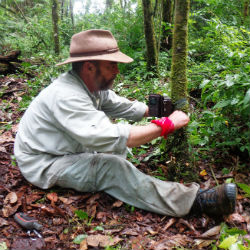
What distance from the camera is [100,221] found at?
9.38 ft

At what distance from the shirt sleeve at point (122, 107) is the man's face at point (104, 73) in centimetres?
51

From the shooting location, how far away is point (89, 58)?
2.89m

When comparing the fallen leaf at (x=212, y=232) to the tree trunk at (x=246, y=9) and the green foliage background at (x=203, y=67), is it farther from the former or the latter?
the tree trunk at (x=246, y=9)

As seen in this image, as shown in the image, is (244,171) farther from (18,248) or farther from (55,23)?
(55,23)

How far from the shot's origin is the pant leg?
2883mm

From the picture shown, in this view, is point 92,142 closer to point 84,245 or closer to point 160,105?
point 84,245

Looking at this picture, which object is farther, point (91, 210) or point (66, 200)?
point (66, 200)

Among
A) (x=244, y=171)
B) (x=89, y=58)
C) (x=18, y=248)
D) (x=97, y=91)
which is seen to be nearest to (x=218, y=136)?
(x=244, y=171)

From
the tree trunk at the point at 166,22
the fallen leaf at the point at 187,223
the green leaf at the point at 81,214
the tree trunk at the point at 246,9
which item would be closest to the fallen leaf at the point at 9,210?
the green leaf at the point at 81,214

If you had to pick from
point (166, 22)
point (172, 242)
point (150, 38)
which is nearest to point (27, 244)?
point (172, 242)

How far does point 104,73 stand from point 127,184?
1.36m

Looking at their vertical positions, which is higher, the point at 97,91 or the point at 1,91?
the point at 97,91

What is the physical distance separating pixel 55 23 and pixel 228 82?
8.34 meters

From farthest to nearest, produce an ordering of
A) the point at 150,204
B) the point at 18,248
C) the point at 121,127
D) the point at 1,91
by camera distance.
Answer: the point at 1,91
the point at 150,204
the point at 121,127
the point at 18,248
